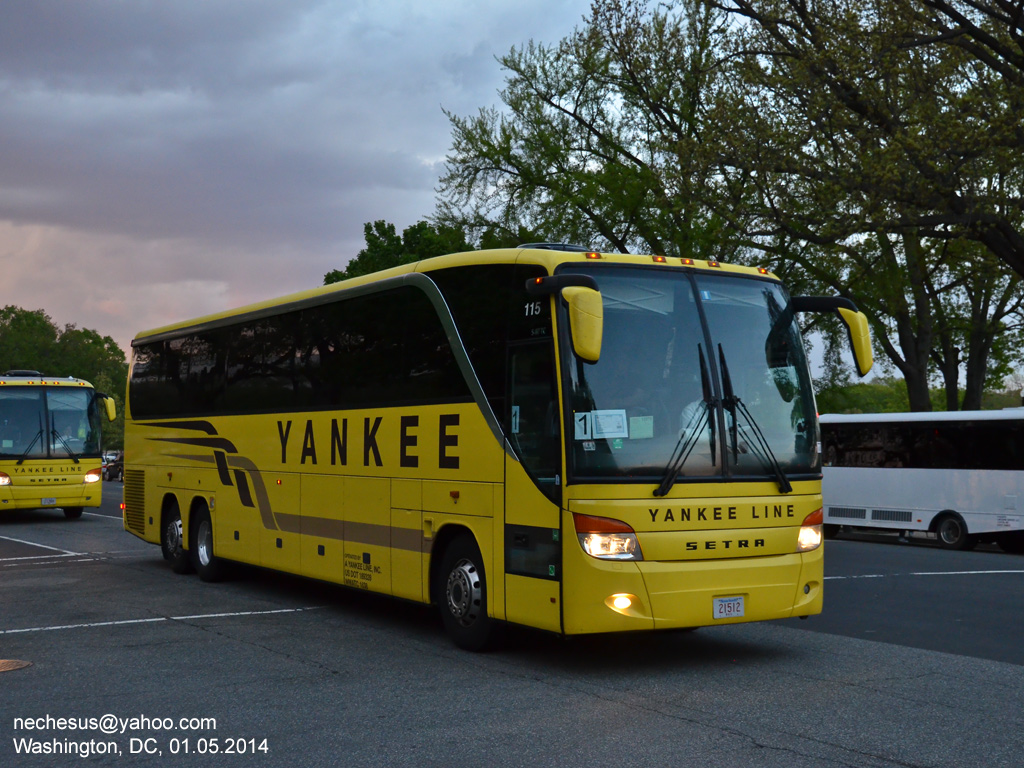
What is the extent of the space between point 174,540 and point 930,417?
54.9 ft

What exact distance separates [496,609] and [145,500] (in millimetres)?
9601

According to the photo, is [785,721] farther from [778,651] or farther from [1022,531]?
[1022,531]

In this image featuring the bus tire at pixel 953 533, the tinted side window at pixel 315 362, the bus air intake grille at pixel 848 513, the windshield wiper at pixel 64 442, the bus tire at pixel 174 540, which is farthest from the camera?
the bus air intake grille at pixel 848 513

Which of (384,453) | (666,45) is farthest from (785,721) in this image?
(666,45)

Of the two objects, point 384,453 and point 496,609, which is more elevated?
point 384,453

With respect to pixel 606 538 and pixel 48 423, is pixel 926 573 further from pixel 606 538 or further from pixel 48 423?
pixel 48 423

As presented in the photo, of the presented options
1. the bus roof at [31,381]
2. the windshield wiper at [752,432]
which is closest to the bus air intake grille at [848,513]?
the bus roof at [31,381]

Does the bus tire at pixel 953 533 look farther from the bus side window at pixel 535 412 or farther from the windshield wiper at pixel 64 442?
the windshield wiper at pixel 64 442

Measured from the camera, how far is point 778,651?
9922 mm

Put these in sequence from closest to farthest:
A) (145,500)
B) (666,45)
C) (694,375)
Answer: (694,375), (145,500), (666,45)

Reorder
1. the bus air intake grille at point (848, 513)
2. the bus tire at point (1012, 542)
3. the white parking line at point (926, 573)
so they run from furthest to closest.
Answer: the bus air intake grille at point (848, 513) < the bus tire at point (1012, 542) < the white parking line at point (926, 573)

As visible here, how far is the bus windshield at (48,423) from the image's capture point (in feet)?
84.5

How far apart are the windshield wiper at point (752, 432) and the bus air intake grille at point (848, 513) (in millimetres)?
19082

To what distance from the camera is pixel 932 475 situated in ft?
83.7
